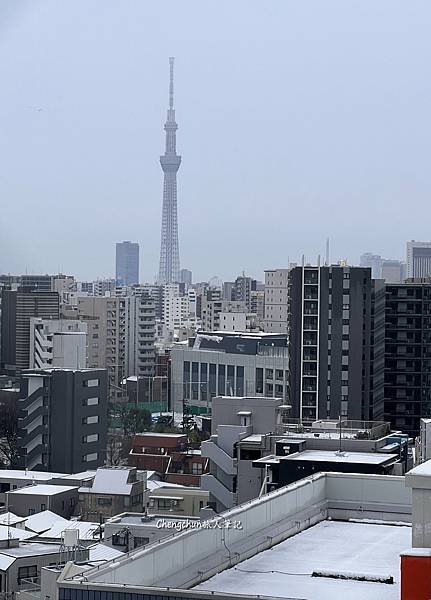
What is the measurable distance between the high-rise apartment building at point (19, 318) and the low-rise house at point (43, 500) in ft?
34.9

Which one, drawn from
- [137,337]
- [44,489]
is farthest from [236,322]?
[44,489]

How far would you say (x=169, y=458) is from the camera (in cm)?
1149

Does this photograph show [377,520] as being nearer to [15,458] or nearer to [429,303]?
[15,458]

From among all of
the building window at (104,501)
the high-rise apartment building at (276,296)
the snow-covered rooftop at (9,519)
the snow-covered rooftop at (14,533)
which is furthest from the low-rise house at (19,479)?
the high-rise apartment building at (276,296)

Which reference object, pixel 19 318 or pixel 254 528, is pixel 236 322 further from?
pixel 254 528

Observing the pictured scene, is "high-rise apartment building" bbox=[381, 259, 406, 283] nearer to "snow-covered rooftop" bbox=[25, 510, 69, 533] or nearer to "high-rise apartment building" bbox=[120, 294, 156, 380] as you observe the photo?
"high-rise apartment building" bbox=[120, 294, 156, 380]

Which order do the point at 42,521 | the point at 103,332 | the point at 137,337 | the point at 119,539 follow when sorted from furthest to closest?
the point at 137,337 < the point at 103,332 < the point at 42,521 < the point at 119,539

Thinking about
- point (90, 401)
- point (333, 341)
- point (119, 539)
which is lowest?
point (119, 539)

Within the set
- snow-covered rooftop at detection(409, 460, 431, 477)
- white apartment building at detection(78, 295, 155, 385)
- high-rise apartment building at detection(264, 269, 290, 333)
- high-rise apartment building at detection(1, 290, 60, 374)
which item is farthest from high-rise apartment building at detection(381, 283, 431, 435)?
high-rise apartment building at detection(264, 269, 290, 333)

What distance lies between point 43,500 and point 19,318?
13810 mm

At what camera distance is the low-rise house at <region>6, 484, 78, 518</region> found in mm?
8555

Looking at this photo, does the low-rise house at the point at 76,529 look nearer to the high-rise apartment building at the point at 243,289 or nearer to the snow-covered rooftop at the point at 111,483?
the snow-covered rooftop at the point at 111,483

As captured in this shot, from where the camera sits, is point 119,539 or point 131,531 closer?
point 119,539

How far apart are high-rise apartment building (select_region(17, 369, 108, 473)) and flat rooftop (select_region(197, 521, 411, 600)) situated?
7.57 meters
